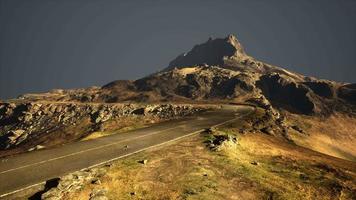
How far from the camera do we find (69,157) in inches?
696

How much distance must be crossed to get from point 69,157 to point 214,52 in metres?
135

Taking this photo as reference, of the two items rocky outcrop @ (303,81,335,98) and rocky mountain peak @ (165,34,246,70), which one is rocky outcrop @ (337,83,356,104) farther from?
rocky mountain peak @ (165,34,246,70)

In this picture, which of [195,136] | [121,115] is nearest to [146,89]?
[121,115]

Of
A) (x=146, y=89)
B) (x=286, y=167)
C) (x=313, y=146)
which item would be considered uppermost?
(x=146, y=89)

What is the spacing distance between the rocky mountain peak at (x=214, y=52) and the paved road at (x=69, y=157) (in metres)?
104

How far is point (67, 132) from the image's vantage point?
46406 millimetres

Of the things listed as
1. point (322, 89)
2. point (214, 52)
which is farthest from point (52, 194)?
point (214, 52)

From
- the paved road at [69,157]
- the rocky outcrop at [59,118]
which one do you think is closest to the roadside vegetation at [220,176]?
the paved road at [69,157]

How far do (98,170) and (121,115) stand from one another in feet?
106

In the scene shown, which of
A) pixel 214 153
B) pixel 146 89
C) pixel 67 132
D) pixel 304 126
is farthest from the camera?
pixel 146 89

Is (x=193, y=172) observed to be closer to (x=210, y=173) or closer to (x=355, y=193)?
(x=210, y=173)

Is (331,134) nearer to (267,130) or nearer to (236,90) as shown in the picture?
(236,90)

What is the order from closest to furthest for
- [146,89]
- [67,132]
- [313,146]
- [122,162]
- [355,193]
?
[355,193] → [122,162] → [313,146] → [67,132] → [146,89]

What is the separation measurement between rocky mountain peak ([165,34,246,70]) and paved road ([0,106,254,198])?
10423 centimetres
